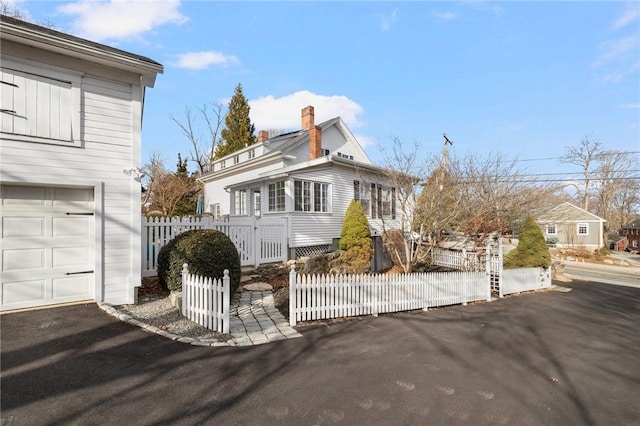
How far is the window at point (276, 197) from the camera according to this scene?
1369cm

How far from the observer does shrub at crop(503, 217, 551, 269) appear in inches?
551

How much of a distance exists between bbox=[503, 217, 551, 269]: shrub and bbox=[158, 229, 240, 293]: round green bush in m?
13.2

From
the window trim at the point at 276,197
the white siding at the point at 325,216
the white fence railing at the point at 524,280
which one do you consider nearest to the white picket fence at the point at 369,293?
the white fence railing at the point at 524,280

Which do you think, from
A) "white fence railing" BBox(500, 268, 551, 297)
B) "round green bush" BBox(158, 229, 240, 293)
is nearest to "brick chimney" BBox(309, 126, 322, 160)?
"round green bush" BBox(158, 229, 240, 293)

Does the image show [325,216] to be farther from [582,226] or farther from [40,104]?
[582,226]

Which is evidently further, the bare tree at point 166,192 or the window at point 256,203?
the bare tree at point 166,192

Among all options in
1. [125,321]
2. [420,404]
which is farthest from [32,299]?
[420,404]

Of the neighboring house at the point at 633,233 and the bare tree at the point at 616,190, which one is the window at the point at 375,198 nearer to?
the bare tree at the point at 616,190

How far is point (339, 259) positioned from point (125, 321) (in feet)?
30.1

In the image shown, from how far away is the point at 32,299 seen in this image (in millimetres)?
6082

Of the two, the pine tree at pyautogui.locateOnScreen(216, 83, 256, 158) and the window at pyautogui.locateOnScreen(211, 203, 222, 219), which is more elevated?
the pine tree at pyautogui.locateOnScreen(216, 83, 256, 158)

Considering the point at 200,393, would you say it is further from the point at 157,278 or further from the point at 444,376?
the point at 157,278

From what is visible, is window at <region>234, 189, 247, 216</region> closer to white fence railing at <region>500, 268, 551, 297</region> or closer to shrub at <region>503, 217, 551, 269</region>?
white fence railing at <region>500, 268, 551, 297</region>

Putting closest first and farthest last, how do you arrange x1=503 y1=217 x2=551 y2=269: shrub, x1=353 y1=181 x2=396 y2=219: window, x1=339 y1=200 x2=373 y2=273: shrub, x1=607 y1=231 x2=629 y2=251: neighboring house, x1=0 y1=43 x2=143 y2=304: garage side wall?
x1=0 y1=43 x2=143 y2=304: garage side wall
x1=339 y1=200 x2=373 y2=273: shrub
x1=503 y1=217 x2=551 y2=269: shrub
x1=353 y1=181 x2=396 y2=219: window
x1=607 y1=231 x2=629 y2=251: neighboring house
